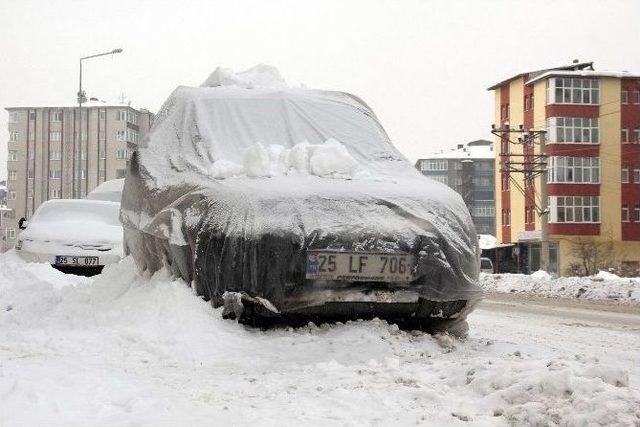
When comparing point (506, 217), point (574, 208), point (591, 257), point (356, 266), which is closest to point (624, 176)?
point (574, 208)

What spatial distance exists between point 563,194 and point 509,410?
55824 mm

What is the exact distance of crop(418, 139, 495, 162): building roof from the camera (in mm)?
120250

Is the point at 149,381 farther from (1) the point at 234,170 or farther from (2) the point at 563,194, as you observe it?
(2) the point at 563,194

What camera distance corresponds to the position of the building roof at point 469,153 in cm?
12025

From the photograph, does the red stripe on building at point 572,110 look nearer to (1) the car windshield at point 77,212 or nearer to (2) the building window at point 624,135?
(2) the building window at point 624,135

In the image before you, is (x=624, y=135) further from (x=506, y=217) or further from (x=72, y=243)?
(x=72, y=243)

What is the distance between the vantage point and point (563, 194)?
2228 inches

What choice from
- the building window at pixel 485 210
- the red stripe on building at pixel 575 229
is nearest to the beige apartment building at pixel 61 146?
the building window at pixel 485 210

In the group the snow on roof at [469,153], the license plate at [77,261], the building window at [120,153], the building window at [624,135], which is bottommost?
the license plate at [77,261]

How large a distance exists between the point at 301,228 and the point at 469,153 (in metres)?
121

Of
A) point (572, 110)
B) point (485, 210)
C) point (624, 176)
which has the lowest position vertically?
point (485, 210)

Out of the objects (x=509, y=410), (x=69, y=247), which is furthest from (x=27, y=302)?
(x=69, y=247)

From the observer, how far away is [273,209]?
187 inches

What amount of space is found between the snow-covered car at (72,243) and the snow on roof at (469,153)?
360 feet
